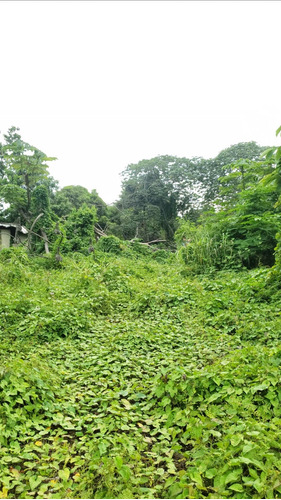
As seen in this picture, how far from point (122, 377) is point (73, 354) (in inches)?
35.8

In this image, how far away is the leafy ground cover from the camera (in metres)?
2.00

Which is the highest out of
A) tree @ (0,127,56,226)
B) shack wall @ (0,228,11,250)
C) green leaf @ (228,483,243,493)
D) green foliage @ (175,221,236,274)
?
tree @ (0,127,56,226)

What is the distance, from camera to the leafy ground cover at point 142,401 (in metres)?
2.00

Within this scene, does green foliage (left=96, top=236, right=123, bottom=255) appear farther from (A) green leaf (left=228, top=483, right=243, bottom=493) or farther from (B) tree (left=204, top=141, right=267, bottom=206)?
A: (A) green leaf (left=228, top=483, right=243, bottom=493)

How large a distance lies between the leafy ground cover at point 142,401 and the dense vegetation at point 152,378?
0.04 feet

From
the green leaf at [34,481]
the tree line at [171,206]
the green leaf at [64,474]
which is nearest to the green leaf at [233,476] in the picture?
the green leaf at [64,474]

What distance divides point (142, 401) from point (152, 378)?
35 cm

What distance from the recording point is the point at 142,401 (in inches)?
121

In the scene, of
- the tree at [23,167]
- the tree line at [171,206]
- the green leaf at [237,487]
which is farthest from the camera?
the tree at [23,167]

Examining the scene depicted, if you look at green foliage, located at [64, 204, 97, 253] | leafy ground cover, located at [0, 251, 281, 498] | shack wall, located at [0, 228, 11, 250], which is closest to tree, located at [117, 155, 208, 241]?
green foliage, located at [64, 204, 97, 253]

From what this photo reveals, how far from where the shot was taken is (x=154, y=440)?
249 cm

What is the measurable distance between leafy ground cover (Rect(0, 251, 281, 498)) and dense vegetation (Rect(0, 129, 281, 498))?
1 cm

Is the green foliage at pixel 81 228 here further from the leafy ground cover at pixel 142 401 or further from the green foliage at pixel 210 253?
the leafy ground cover at pixel 142 401

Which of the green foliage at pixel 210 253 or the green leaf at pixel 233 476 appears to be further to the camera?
the green foliage at pixel 210 253
